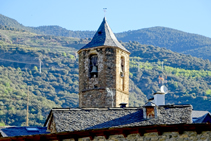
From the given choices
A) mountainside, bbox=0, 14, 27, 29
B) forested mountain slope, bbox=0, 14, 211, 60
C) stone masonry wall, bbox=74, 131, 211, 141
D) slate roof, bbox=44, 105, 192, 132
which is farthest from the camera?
mountainside, bbox=0, 14, 27, 29

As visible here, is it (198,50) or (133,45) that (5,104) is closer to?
(133,45)

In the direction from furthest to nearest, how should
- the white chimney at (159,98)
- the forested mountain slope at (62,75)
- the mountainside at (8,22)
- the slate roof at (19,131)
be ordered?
the mountainside at (8,22), the forested mountain slope at (62,75), the white chimney at (159,98), the slate roof at (19,131)

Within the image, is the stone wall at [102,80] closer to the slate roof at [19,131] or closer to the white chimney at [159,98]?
the white chimney at [159,98]

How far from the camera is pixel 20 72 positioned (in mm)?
119688

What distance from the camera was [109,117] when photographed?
2716cm

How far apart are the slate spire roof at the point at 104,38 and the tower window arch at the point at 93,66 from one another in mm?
655

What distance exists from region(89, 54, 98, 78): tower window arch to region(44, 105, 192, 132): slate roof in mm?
10978

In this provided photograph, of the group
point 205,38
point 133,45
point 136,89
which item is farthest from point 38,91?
point 205,38

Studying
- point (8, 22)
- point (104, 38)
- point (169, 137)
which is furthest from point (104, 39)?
point (8, 22)

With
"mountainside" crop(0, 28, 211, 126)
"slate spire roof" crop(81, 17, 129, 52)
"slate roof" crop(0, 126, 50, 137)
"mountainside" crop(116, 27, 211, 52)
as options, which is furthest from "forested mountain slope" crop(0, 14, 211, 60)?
"slate roof" crop(0, 126, 50, 137)

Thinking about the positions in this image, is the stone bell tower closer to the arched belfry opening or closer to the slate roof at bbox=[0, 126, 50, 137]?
the arched belfry opening

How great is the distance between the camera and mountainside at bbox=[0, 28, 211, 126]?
283 ft

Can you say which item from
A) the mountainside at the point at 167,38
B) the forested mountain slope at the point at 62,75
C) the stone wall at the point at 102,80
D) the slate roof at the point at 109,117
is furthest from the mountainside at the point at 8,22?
the slate roof at the point at 109,117

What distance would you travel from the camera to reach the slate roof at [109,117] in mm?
26109
